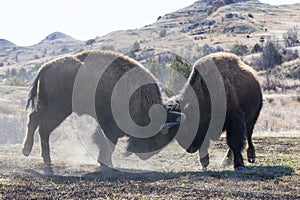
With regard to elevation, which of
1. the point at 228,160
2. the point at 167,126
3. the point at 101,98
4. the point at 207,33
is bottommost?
the point at 228,160

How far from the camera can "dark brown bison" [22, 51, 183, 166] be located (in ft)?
35.8

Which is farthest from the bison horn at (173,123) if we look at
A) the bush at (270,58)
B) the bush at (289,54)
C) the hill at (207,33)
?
the bush at (289,54)

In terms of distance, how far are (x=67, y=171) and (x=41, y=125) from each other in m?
1.70

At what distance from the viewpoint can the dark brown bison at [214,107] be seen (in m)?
10.8

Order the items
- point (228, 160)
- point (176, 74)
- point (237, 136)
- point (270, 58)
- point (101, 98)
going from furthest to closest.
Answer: point (270, 58)
point (176, 74)
point (228, 160)
point (101, 98)
point (237, 136)

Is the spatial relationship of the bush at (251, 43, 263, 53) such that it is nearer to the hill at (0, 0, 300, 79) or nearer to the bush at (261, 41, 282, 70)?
the hill at (0, 0, 300, 79)

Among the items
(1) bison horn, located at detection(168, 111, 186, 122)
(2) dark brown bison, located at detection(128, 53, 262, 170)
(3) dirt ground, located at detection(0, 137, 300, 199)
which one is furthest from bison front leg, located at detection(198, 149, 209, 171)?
(1) bison horn, located at detection(168, 111, 186, 122)

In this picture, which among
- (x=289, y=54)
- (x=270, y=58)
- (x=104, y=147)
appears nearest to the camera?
(x=104, y=147)

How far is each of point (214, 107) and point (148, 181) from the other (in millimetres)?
3111

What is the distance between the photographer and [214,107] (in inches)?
433

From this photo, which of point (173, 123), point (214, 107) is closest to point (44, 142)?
point (173, 123)

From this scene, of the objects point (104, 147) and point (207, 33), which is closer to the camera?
point (104, 147)

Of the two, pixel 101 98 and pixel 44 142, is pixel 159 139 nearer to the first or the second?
pixel 101 98

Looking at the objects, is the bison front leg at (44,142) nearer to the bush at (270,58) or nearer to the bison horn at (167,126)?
the bison horn at (167,126)
